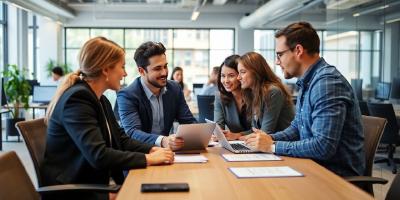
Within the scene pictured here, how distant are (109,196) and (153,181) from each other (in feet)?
2.02

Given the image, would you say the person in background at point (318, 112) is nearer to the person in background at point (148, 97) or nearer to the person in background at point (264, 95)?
the person in background at point (264, 95)

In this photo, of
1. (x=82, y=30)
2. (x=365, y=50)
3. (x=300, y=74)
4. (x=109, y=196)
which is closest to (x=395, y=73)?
(x=365, y=50)

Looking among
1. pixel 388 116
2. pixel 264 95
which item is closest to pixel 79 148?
pixel 264 95

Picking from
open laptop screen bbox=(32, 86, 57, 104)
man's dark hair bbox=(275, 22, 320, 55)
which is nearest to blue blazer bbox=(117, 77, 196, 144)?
man's dark hair bbox=(275, 22, 320, 55)

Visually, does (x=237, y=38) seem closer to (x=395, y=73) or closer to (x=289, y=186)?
(x=395, y=73)

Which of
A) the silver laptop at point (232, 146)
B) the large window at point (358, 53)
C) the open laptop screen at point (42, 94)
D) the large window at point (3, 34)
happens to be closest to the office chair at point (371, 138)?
the silver laptop at point (232, 146)

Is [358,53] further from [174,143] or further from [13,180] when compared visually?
[13,180]

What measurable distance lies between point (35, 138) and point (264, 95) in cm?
152

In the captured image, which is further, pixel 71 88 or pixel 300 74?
pixel 300 74

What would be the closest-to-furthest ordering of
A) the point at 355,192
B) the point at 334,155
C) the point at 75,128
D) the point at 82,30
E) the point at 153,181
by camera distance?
1. the point at 355,192
2. the point at 153,181
3. the point at 75,128
4. the point at 334,155
5. the point at 82,30

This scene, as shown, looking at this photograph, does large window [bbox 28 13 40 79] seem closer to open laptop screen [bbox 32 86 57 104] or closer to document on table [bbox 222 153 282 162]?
open laptop screen [bbox 32 86 57 104]

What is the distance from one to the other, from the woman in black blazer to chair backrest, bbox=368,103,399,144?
3.79 meters

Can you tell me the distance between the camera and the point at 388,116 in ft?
17.2

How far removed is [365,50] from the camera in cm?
881
